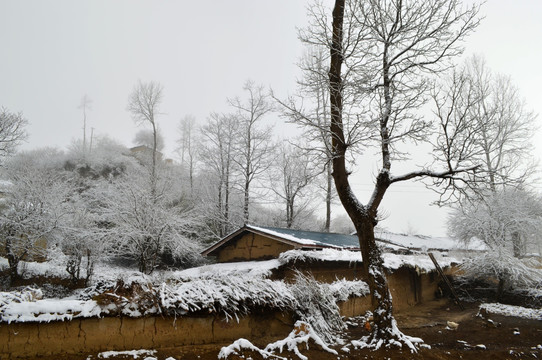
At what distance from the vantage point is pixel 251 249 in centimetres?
1553

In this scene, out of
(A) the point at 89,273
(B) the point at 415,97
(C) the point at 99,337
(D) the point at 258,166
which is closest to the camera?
(C) the point at 99,337

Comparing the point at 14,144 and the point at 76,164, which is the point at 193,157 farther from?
the point at 14,144

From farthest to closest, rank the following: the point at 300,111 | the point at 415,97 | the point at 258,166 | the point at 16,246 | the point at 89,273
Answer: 1. the point at 258,166
2. the point at 89,273
3. the point at 16,246
4. the point at 300,111
5. the point at 415,97

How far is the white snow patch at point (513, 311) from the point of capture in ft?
39.7

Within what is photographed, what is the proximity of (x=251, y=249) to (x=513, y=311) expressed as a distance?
11773 mm

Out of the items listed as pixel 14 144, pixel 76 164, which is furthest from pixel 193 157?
pixel 14 144

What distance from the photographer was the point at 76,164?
32500 mm

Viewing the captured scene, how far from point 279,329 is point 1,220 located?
18.6 m

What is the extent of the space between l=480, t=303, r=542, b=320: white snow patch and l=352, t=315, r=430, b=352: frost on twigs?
9.08m

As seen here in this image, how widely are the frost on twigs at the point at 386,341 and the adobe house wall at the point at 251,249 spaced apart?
719 cm

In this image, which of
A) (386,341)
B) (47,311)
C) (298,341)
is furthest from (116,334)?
(386,341)

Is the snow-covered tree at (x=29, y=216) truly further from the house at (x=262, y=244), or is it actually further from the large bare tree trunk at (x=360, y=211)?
the large bare tree trunk at (x=360, y=211)

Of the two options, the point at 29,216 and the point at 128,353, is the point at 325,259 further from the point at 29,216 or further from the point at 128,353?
the point at 29,216

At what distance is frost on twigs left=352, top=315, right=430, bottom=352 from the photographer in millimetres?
6145
